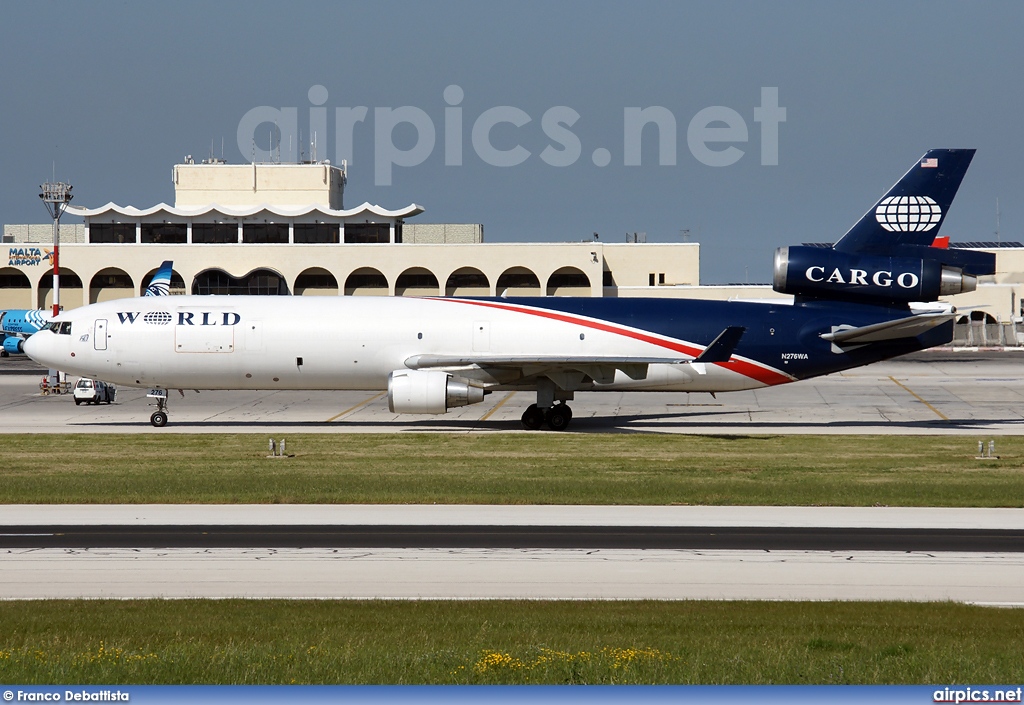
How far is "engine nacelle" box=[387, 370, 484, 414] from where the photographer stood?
39.5 meters

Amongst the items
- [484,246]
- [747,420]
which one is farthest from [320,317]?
[484,246]

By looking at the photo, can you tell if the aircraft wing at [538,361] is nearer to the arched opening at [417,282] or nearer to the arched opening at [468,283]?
the arched opening at [417,282]

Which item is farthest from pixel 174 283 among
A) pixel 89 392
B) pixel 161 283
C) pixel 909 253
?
pixel 909 253

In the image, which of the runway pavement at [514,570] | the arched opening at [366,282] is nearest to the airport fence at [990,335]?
the arched opening at [366,282]

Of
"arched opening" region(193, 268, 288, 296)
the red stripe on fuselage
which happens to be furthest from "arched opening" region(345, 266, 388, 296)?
the red stripe on fuselage

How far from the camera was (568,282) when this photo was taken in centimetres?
11262

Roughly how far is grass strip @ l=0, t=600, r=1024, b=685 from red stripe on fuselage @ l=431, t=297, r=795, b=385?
2579 centimetres

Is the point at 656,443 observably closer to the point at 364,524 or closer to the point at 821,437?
the point at 821,437

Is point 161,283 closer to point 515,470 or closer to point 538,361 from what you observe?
point 538,361

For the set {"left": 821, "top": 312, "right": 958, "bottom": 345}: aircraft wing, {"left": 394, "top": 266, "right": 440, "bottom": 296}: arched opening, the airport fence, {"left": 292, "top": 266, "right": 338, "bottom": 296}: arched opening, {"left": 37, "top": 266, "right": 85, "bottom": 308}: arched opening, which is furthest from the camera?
the airport fence

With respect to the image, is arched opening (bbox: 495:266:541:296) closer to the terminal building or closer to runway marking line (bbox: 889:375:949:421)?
the terminal building

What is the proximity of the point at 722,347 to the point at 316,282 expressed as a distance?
74.4 m

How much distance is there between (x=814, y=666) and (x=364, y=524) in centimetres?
1283

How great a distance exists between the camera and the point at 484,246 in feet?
356
